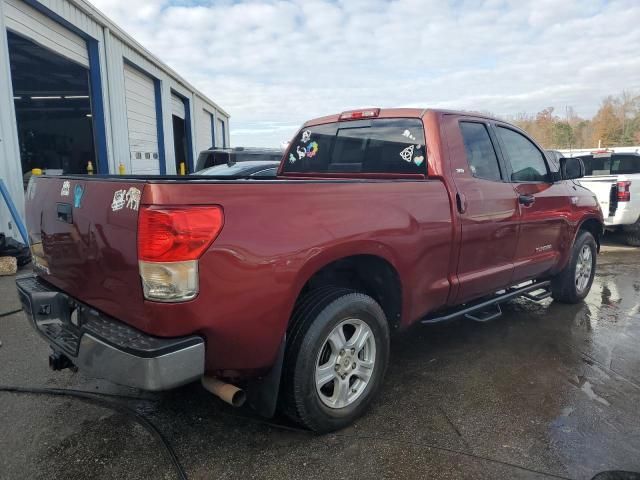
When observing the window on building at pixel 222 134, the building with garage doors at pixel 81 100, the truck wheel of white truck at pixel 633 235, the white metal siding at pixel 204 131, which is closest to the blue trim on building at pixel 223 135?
the window on building at pixel 222 134

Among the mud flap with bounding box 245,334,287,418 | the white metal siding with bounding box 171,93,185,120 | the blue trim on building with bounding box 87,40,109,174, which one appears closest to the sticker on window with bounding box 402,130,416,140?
the mud flap with bounding box 245,334,287,418

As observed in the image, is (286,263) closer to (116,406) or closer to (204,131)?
(116,406)

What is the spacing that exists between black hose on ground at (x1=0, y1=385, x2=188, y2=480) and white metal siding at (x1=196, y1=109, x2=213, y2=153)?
59.0 feet

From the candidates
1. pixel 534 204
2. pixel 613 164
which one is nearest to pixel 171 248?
pixel 534 204

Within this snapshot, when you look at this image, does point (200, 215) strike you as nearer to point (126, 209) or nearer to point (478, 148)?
point (126, 209)

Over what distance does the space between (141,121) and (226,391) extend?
1245cm

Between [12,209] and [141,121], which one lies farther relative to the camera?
[141,121]

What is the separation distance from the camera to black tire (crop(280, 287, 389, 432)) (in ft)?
8.02

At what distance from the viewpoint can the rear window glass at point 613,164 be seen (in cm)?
916

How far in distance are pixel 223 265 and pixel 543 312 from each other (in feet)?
13.6

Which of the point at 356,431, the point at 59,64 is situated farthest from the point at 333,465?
the point at 59,64

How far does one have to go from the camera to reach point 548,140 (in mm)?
65062

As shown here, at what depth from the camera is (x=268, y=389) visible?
245cm

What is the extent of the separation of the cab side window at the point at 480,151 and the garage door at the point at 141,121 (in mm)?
10084
